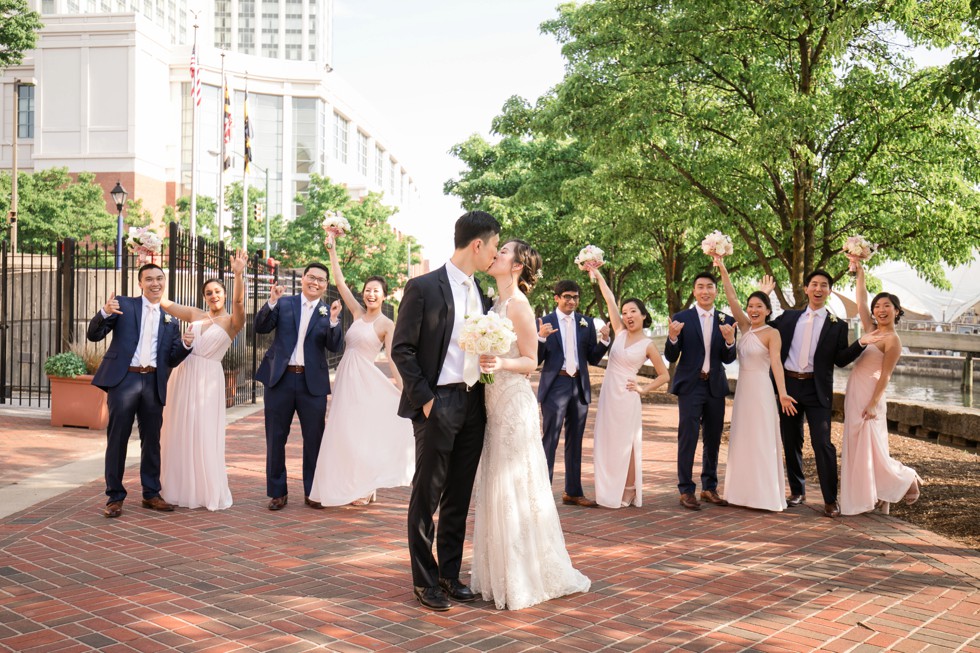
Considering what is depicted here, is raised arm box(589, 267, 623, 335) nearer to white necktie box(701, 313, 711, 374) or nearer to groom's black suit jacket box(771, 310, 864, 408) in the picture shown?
white necktie box(701, 313, 711, 374)

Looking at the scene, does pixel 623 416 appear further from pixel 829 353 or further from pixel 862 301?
pixel 862 301

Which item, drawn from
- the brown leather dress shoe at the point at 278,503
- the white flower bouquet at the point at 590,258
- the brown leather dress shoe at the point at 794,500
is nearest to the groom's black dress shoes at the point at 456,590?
the brown leather dress shoe at the point at 278,503

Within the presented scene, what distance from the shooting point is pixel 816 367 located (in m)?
8.29

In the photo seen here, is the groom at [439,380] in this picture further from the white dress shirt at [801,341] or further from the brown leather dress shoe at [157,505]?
the white dress shirt at [801,341]

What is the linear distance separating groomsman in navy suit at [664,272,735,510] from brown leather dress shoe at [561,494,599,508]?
0.82 m

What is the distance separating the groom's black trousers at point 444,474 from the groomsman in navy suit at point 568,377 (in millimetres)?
3008

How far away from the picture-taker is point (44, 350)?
62.8 feet

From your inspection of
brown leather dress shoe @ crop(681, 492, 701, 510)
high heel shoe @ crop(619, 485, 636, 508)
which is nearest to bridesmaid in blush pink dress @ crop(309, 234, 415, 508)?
high heel shoe @ crop(619, 485, 636, 508)

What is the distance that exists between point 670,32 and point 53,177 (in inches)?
1710

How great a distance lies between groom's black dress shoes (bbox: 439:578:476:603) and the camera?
17.6 feet

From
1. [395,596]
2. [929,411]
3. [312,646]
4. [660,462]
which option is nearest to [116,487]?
[395,596]

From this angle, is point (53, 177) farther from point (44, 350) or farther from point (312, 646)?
point (312, 646)

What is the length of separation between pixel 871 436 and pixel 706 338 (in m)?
1.67

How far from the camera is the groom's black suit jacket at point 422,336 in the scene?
505cm
